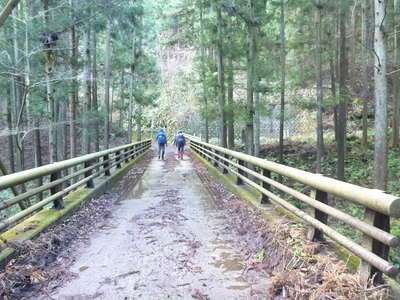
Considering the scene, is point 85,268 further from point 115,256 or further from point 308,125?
point 308,125

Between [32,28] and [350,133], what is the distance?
66.1ft

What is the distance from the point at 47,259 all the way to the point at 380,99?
27.0 feet

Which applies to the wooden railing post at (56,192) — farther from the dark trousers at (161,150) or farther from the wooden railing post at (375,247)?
the dark trousers at (161,150)

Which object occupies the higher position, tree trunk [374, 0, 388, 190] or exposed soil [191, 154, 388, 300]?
tree trunk [374, 0, 388, 190]

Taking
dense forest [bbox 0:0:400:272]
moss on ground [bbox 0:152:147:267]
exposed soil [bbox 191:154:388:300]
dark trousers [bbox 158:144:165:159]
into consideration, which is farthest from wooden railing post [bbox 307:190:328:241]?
dark trousers [bbox 158:144:165:159]

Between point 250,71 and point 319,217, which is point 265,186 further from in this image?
point 250,71

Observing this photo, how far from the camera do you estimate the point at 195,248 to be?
4.72 m

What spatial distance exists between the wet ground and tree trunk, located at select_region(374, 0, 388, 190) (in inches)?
187

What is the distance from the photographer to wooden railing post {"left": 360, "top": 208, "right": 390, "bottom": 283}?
2.72m

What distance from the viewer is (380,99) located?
860 centimetres

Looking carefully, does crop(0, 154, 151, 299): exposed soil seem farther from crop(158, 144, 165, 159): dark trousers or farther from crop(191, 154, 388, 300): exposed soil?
crop(158, 144, 165, 159): dark trousers

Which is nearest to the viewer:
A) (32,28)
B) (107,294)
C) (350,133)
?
(107,294)

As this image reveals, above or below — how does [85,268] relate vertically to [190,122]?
below

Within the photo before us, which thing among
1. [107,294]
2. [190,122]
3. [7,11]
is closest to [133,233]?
[107,294]
